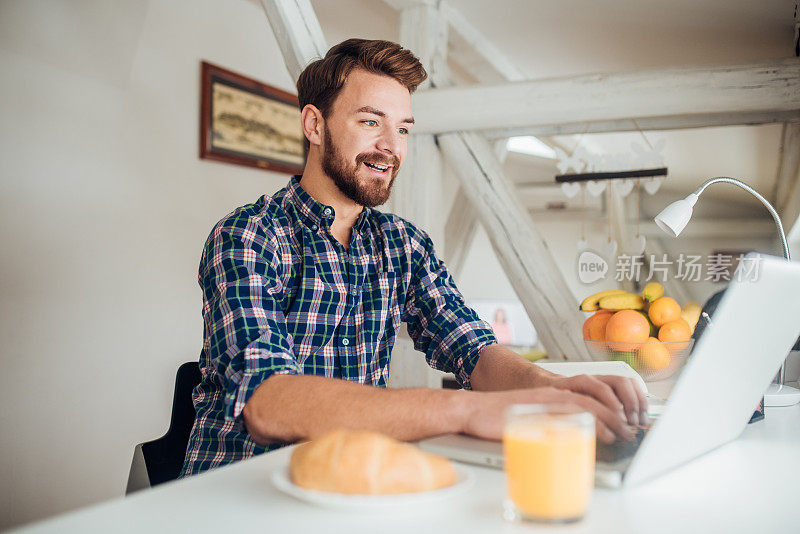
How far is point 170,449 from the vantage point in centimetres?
138

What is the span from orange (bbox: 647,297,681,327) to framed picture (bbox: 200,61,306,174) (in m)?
1.88

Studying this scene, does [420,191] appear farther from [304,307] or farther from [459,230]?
[304,307]

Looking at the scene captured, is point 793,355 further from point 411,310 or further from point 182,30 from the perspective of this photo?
point 182,30

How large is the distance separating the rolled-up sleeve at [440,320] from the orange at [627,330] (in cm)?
34

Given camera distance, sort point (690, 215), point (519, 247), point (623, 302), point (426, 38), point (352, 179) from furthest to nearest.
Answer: point (426, 38)
point (519, 247)
point (623, 302)
point (352, 179)
point (690, 215)

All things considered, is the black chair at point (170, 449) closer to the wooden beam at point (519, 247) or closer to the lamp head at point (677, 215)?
the lamp head at point (677, 215)

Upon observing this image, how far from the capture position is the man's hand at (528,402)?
0.75 meters

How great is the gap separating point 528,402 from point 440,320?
0.71m

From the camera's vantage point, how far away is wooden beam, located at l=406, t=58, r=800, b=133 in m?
1.98

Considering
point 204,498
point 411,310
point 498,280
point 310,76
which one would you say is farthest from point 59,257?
point 498,280

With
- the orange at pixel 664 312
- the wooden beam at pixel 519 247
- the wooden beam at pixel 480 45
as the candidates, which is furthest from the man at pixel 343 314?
the wooden beam at pixel 480 45

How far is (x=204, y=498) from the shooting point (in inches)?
24.2

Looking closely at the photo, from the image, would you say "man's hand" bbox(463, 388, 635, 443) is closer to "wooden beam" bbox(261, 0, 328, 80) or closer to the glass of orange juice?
the glass of orange juice

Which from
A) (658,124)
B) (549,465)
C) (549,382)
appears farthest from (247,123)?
(549,465)
